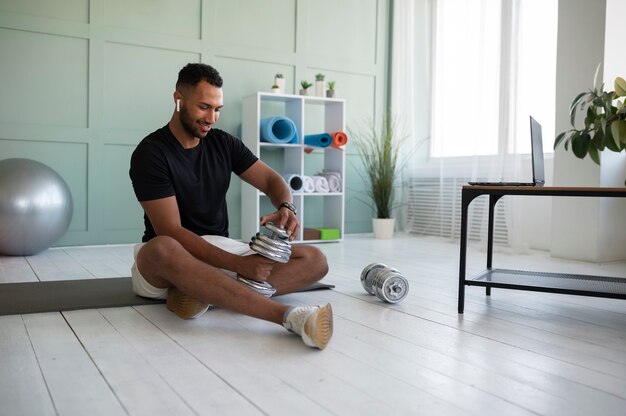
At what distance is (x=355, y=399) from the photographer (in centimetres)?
148

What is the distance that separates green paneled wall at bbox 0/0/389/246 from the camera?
4473 millimetres

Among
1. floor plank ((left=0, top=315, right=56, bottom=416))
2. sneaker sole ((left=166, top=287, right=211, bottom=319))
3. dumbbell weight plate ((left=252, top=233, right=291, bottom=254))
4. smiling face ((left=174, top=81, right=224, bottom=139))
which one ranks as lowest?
floor plank ((left=0, top=315, right=56, bottom=416))

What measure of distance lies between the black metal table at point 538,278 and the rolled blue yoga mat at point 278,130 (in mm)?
2548

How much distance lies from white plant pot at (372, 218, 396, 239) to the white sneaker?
3.77m

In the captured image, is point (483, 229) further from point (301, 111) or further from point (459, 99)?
point (301, 111)

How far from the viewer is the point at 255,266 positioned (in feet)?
6.77

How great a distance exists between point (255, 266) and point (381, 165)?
377 cm

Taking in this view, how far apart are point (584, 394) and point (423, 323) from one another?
0.82 metres

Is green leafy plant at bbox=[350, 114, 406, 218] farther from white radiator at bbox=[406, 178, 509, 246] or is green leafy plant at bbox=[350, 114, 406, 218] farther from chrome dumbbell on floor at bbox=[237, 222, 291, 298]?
chrome dumbbell on floor at bbox=[237, 222, 291, 298]

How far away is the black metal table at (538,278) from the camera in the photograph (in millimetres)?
2242

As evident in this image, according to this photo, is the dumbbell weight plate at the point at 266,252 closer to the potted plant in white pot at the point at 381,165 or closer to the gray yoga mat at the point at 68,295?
the gray yoga mat at the point at 68,295

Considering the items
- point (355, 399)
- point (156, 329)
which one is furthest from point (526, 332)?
point (156, 329)

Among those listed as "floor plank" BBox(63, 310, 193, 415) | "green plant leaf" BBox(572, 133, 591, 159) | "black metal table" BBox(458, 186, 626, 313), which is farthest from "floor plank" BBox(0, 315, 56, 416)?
"green plant leaf" BBox(572, 133, 591, 159)

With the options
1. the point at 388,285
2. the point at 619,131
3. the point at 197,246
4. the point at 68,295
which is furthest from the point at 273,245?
the point at 619,131
